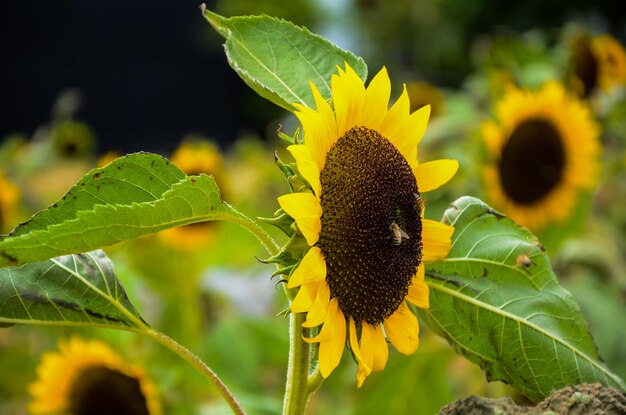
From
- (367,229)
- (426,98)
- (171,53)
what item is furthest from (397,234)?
(171,53)

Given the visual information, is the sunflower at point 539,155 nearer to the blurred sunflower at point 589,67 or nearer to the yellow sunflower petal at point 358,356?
the blurred sunflower at point 589,67

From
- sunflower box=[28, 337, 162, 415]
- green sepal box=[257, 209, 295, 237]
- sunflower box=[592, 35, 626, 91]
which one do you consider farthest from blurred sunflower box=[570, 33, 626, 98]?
green sepal box=[257, 209, 295, 237]

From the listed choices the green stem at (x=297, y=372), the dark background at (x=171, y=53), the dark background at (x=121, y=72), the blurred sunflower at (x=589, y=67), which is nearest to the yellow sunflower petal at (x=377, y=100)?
the green stem at (x=297, y=372)

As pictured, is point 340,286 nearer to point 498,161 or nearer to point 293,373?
point 293,373

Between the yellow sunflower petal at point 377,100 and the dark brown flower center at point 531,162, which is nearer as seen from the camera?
the yellow sunflower petal at point 377,100

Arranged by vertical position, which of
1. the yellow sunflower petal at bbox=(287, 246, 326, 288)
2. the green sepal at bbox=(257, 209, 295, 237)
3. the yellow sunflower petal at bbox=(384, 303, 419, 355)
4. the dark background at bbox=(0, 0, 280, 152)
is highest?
the green sepal at bbox=(257, 209, 295, 237)

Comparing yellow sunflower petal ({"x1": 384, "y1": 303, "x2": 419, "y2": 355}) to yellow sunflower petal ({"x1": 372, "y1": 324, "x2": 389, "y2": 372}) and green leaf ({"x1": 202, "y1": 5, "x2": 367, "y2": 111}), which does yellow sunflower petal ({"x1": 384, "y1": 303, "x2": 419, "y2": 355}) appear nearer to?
yellow sunflower petal ({"x1": 372, "y1": 324, "x2": 389, "y2": 372})
